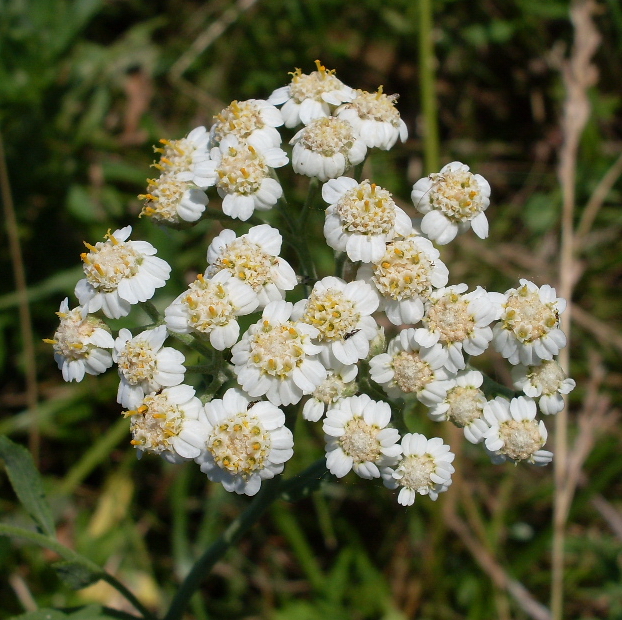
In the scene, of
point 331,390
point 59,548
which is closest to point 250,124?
point 331,390

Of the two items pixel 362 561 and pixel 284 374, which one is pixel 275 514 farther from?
pixel 284 374

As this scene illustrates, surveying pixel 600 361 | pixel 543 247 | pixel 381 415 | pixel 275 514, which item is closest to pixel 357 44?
pixel 543 247

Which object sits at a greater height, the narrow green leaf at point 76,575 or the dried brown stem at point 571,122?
the dried brown stem at point 571,122

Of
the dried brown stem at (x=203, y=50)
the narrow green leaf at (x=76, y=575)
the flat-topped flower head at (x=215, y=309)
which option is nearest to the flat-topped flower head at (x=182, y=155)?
the flat-topped flower head at (x=215, y=309)

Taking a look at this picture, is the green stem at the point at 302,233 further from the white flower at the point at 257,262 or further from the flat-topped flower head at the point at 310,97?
the flat-topped flower head at the point at 310,97

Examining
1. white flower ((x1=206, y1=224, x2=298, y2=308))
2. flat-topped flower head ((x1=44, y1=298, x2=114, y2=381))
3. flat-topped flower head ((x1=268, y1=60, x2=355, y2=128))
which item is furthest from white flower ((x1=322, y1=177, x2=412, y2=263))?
flat-topped flower head ((x1=44, y1=298, x2=114, y2=381))

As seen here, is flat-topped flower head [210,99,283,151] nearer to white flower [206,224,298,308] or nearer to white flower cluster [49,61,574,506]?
white flower cluster [49,61,574,506]

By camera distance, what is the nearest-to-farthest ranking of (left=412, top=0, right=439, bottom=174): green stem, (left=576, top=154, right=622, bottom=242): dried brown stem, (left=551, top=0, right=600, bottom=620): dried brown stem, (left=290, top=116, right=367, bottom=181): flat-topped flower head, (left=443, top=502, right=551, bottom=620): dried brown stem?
(left=290, top=116, right=367, bottom=181): flat-topped flower head
(left=443, top=502, right=551, bottom=620): dried brown stem
(left=551, top=0, right=600, bottom=620): dried brown stem
(left=412, top=0, right=439, bottom=174): green stem
(left=576, top=154, right=622, bottom=242): dried brown stem
